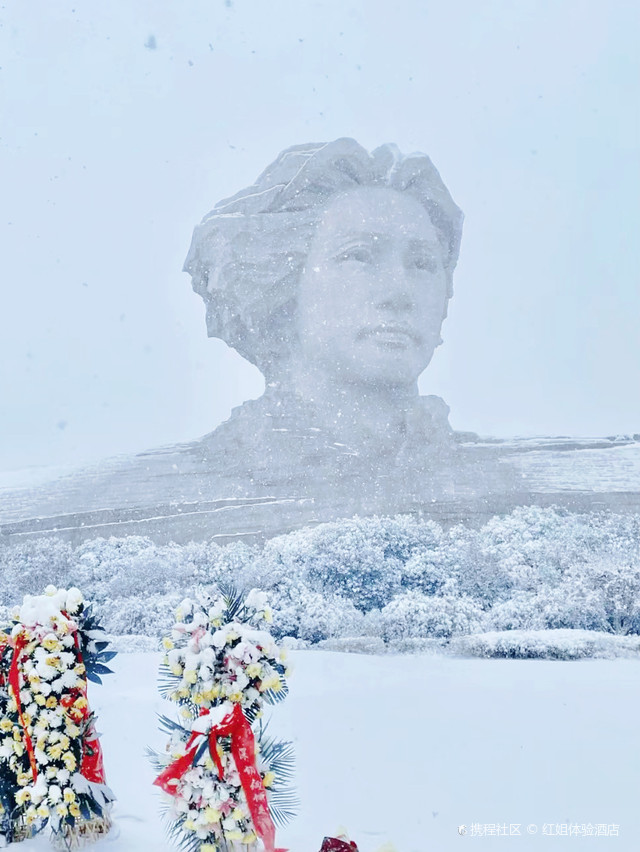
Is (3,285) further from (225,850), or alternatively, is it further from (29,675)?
(225,850)

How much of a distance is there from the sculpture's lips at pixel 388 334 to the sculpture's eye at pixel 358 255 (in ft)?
1.85

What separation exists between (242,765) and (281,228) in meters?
4.98

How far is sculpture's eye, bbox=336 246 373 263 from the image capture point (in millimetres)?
6277

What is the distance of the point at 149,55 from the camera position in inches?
263

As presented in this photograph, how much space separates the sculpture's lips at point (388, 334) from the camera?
621 centimetres

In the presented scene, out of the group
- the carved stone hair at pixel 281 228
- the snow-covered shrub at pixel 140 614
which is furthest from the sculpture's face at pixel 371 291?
the snow-covered shrub at pixel 140 614

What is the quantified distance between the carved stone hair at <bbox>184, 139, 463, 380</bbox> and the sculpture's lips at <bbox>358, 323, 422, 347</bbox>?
640 mm

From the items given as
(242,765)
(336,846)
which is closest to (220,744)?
(242,765)

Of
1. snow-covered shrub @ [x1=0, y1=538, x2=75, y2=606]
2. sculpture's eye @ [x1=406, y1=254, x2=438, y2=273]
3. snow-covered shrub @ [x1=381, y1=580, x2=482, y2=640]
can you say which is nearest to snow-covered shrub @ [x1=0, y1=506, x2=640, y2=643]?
snow-covered shrub @ [x1=381, y1=580, x2=482, y2=640]

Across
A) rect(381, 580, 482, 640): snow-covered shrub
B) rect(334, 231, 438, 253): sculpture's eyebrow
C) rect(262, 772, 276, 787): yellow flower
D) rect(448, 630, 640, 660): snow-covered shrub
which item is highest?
rect(334, 231, 438, 253): sculpture's eyebrow

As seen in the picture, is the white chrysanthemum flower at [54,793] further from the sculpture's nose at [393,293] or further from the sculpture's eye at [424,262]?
the sculpture's eye at [424,262]

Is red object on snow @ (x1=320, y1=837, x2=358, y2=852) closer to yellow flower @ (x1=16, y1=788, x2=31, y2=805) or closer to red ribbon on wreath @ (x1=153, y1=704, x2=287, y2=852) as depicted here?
red ribbon on wreath @ (x1=153, y1=704, x2=287, y2=852)

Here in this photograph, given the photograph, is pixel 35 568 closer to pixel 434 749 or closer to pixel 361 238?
pixel 361 238

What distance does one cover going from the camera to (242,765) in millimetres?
2182
